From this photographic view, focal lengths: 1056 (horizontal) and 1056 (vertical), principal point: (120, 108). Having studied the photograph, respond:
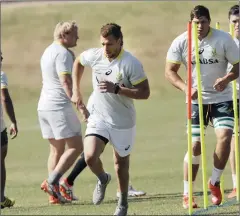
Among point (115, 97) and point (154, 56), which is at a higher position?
point (115, 97)

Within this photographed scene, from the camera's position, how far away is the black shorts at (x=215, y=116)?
12.2 meters

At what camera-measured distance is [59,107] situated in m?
13.5

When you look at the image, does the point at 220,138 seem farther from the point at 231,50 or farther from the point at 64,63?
the point at 64,63

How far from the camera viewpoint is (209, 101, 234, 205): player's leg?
12094 mm

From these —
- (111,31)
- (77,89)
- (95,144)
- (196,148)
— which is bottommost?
(196,148)

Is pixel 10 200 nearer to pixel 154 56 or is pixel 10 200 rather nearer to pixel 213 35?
pixel 213 35

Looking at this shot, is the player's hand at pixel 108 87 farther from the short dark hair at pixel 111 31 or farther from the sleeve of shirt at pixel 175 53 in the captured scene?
the sleeve of shirt at pixel 175 53

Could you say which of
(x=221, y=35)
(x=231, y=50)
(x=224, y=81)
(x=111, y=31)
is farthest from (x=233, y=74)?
(x=111, y=31)

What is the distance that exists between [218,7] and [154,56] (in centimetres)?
537

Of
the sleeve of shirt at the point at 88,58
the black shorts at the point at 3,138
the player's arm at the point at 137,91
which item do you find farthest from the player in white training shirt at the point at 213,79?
the black shorts at the point at 3,138

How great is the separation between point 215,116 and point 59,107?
2.23 meters

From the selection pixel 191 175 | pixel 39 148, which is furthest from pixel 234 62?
pixel 39 148

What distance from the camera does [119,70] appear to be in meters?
11.2

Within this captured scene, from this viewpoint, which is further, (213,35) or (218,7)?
(218,7)
